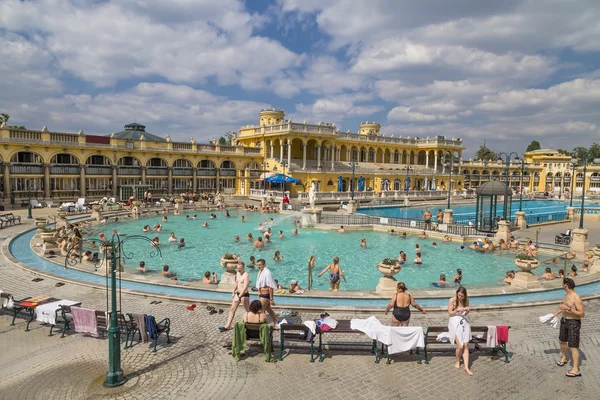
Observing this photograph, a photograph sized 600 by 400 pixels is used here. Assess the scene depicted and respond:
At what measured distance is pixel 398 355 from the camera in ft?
26.3

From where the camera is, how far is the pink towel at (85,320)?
8.38 meters

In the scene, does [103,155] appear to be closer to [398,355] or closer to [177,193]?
[177,193]

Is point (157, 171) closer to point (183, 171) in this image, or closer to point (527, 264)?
point (183, 171)

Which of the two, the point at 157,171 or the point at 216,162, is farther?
the point at 216,162

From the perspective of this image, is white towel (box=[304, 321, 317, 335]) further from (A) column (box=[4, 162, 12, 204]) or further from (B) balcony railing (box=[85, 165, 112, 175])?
(B) balcony railing (box=[85, 165, 112, 175])

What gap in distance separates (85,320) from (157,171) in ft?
122

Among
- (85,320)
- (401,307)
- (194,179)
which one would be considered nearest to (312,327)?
(401,307)

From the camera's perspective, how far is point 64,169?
3659 cm

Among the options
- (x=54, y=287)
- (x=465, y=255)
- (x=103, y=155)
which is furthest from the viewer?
(x=103, y=155)

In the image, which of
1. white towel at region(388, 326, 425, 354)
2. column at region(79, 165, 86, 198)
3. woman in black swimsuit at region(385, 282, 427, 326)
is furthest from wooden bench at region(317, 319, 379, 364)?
column at region(79, 165, 86, 198)

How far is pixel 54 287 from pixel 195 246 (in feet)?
32.2

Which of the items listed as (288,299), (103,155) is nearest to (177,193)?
(103,155)

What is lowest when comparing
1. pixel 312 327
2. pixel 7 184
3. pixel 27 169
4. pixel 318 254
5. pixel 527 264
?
pixel 318 254

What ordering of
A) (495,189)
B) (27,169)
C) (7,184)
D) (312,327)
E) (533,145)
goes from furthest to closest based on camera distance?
(533,145) < (27,169) < (7,184) < (495,189) < (312,327)
